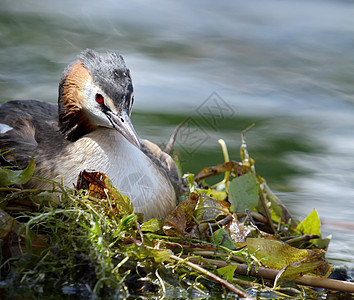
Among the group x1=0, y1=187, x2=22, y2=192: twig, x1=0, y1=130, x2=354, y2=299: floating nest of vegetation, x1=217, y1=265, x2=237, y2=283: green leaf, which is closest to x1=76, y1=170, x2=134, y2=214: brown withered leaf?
x1=0, y1=130, x2=354, y2=299: floating nest of vegetation

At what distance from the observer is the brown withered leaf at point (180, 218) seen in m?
3.65

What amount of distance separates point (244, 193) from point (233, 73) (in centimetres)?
375

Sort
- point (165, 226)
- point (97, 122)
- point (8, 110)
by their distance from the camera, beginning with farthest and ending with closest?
point (8, 110), point (97, 122), point (165, 226)

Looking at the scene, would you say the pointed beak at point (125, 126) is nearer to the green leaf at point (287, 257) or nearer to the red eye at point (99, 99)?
the red eye at point (99, 99)

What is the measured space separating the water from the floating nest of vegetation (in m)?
1.12

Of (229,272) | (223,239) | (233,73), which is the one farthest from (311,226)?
(233,73)

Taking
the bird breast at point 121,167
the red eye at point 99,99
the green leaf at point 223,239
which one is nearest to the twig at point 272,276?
the green leaf at point 223,239

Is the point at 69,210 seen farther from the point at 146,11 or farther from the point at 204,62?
the point at 146,11

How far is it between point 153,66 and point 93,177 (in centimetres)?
387

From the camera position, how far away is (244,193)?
448 centimetres

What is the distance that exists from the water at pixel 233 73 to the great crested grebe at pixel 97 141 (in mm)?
482

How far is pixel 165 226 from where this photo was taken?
3646mm

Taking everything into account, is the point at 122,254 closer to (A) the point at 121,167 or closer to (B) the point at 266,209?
(A) the point at 121,167

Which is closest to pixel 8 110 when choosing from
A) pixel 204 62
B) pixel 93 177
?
pixel 93 177
